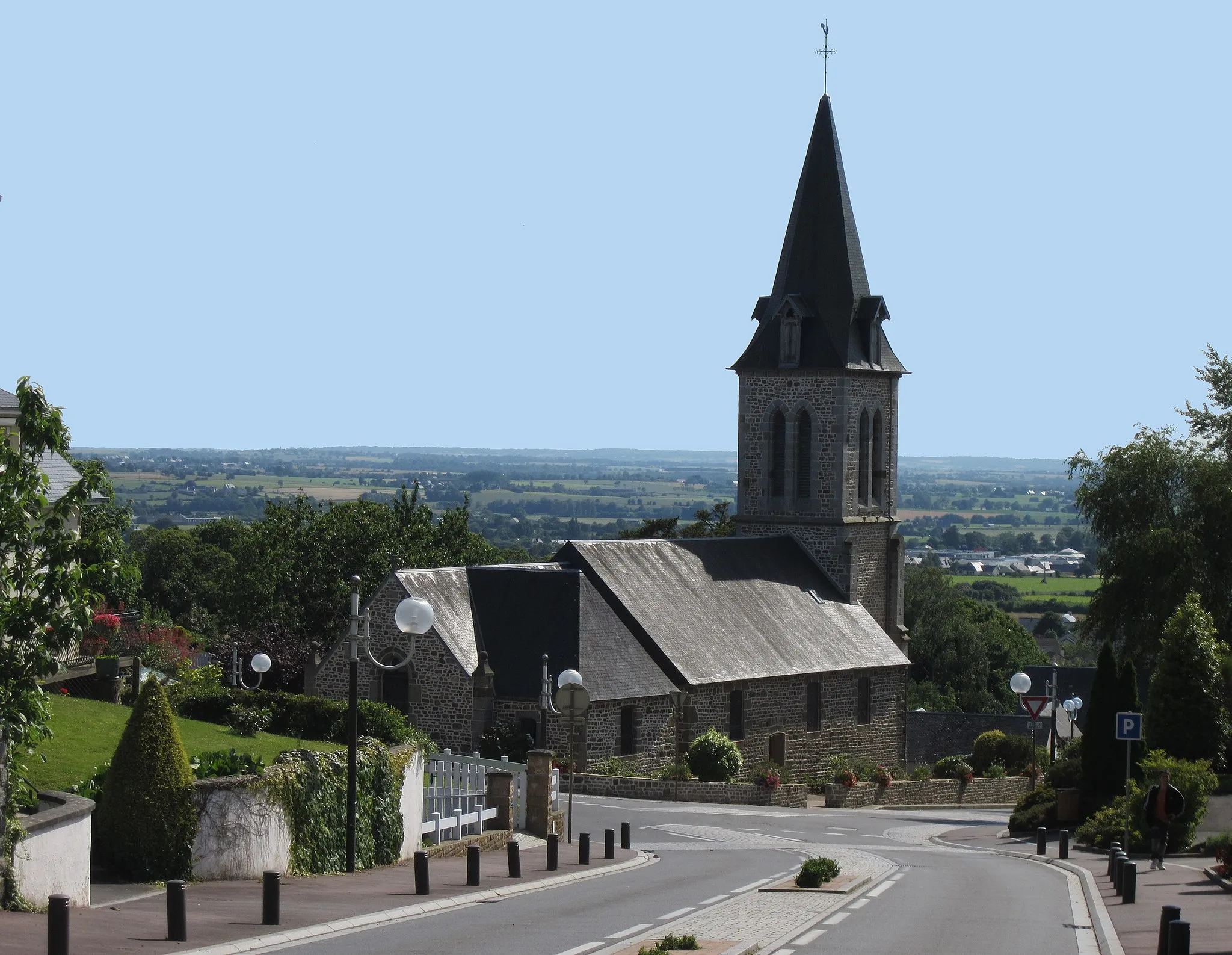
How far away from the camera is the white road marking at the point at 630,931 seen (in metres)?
18.0

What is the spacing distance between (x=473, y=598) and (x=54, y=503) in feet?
95.5

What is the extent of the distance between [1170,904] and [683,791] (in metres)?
24.0

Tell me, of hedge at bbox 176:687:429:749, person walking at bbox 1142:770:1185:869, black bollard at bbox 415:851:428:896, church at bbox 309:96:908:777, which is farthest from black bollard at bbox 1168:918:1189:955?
church at bbox 309:96:908:777

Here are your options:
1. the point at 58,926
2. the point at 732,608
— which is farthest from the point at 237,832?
the point at 732,608

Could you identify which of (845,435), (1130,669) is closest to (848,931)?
(1130,669)

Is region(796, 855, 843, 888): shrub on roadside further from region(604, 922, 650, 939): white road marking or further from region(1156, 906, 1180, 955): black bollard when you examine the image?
Result: region(1156, 906, 1180, 955): black bollard

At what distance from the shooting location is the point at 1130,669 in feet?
113

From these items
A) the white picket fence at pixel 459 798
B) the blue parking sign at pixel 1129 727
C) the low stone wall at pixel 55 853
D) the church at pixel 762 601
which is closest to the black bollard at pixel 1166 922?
the low stone wall at pixel 55 853

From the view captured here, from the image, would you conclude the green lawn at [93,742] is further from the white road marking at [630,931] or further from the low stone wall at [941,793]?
the low stone wall at [941,793]

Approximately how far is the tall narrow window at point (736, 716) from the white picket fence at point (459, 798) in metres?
18.4

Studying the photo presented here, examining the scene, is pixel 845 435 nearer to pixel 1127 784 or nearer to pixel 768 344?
pixel 768 344

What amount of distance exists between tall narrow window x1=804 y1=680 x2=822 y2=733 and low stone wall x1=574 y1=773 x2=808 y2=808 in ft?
19.2

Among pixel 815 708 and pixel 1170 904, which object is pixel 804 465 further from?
pixel 1170 904

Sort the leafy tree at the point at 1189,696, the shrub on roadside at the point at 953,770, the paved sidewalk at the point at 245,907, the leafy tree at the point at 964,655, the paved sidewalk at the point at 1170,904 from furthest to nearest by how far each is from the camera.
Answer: the leafy tree at the point at 964,655 → the shrub on roadside at the point at 953,770 → the leafy tree at the point at 1189,696 → the paved sidewalk at the point at 1170,904 → the paved sidewalk at the point at 245,907
